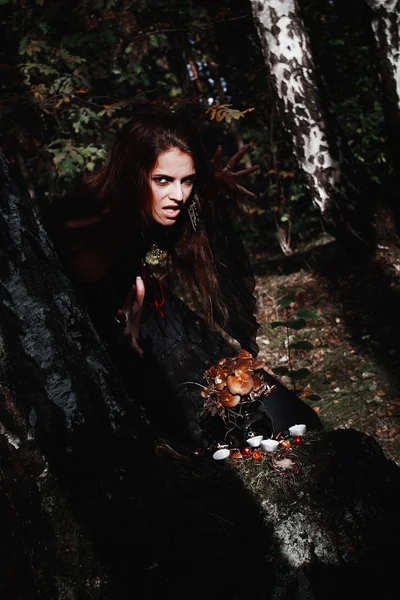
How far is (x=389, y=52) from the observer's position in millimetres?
5293

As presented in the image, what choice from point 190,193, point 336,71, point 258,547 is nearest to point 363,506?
point 258,547

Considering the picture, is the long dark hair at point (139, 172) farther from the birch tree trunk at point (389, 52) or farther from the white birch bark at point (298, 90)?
the white birch bark at point (298, 90)

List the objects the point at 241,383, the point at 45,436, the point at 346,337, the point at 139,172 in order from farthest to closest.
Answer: the point at 346,337, the point at 139,172, the point at 241,383, the point at 45,436

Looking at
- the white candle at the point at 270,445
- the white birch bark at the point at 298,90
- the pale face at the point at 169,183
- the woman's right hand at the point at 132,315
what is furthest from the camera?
the white birch bark at the point at 298,90

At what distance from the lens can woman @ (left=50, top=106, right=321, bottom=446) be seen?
2938 millimetres

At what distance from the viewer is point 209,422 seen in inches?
119

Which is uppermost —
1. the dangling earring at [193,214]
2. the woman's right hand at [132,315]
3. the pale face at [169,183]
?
the pale face at [169,183]

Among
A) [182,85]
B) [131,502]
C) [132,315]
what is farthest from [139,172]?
[182,85]

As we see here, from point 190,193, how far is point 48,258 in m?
1.53

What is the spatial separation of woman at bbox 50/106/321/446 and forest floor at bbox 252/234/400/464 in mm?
747

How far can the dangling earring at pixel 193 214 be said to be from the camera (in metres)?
3.41

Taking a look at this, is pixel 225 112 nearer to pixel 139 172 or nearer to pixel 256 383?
pixel 139 172

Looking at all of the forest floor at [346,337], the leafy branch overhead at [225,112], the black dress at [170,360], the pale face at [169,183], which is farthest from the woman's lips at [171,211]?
the forest floor at [346,337]

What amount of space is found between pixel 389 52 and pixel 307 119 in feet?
3.73
